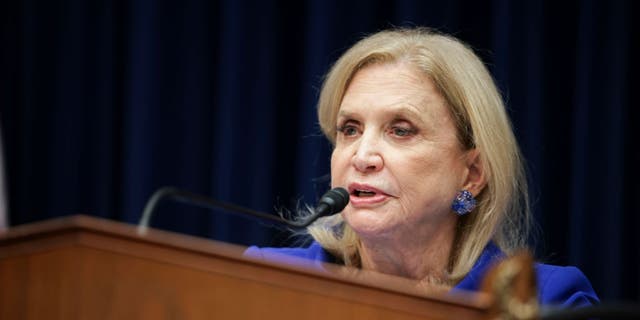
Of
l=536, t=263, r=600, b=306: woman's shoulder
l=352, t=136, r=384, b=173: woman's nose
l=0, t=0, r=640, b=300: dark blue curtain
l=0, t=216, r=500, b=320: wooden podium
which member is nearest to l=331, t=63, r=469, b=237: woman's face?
l=352, t=136, r=384, b=173: woman's nose

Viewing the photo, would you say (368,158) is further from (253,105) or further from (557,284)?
(253,105)

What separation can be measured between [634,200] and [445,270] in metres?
0.71

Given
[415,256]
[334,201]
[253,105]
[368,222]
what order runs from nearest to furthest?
[334,201]
[368,222]
[415,256]
[253,105]

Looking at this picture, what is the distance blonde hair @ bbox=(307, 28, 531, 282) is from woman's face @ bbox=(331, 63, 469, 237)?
3 centimetres

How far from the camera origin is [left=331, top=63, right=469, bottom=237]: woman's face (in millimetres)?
1592

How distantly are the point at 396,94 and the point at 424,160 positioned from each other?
141 mm

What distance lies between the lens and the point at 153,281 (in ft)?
2.69

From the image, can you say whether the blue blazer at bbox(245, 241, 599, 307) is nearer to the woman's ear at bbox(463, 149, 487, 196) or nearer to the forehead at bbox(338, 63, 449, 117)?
the woman's ear at bbox(463, 149, 487, 196)

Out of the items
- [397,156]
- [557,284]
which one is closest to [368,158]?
[397,156]

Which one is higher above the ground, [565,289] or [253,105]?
[253,105]

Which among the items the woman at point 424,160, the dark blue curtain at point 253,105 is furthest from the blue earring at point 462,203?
the dark blue curtain at point 253,105

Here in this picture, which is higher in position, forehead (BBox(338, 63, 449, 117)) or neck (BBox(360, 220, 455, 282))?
forehead (BBox(338, 63, 449, 117))

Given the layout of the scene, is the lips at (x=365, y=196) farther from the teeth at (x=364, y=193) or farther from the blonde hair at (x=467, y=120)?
the blonde hair at (x=467, y=120)

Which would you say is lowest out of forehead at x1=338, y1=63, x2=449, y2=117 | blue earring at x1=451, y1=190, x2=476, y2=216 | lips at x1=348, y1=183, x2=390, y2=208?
blue earring at x1=451, y1=190, x2=476, y2=216
